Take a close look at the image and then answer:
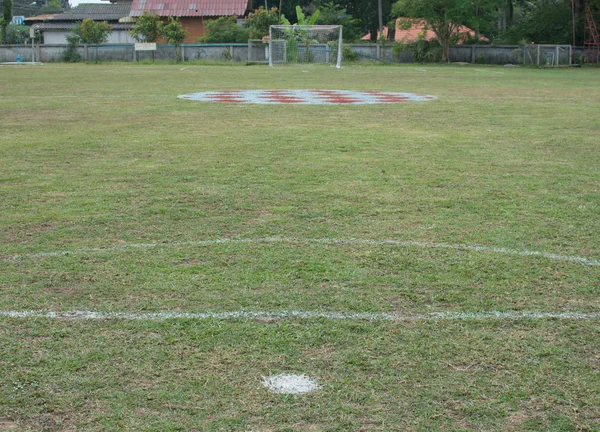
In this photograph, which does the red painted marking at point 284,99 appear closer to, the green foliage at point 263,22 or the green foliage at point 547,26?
the green foliage at point 263,22

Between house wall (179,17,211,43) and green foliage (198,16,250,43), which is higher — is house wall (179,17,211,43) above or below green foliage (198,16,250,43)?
above

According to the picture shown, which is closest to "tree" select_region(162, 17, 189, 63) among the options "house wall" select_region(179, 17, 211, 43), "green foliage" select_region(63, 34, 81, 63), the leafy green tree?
"green foliage" select_region(63, 34, 81, 63)

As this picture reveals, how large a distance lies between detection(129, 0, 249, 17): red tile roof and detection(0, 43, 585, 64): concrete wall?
15.7 metres

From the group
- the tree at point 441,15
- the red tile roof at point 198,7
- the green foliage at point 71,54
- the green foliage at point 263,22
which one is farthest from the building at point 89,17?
the tree at point 441,15

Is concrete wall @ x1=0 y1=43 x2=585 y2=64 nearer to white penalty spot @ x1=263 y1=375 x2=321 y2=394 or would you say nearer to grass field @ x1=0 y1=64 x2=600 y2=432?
grass field @ x1=0 y1=64 x2=600 y2=432

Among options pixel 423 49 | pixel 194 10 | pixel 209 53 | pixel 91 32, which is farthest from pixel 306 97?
pixel 194 10

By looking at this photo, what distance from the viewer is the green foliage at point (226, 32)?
172 ft

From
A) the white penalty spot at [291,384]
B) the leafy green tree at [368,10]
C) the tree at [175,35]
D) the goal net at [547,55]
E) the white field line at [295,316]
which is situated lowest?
the white penalty spot at [291,384]

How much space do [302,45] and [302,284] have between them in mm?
38841

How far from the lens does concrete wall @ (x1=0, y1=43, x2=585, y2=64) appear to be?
156 feet

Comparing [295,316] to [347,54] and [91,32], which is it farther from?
[91,32]

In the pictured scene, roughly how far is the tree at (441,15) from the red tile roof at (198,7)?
68.2 feet

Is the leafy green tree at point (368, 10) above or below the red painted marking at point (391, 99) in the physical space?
above

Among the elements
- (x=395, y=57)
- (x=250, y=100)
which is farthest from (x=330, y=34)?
(x=250, y=100)
